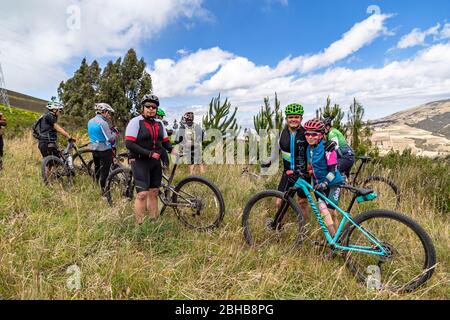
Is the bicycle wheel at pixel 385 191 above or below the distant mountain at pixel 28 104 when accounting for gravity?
below

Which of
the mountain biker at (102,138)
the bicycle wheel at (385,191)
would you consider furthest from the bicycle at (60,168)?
the bicycle wheel at (385,191)

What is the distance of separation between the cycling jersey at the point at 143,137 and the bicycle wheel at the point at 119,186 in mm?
1057

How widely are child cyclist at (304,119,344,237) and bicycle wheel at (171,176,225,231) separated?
1365mm

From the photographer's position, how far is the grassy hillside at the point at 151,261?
2570 millimetres

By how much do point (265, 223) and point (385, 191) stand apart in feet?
10.4

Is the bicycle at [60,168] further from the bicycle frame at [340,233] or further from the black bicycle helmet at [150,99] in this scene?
the bicycle frame at [340,233]

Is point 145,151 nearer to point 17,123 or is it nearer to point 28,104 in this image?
point 17,123

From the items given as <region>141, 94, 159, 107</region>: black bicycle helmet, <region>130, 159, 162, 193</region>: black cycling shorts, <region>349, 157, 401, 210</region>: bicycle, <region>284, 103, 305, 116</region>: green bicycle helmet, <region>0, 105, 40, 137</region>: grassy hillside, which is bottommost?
<region>349, 157, 401, 210</region>: bicycle

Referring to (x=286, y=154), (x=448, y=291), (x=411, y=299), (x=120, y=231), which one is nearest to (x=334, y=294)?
(x=411, y=299)

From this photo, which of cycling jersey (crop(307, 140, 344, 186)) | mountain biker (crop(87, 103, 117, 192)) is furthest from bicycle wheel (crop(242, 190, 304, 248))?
mountain biker (crop(87, 103, 117, 192))

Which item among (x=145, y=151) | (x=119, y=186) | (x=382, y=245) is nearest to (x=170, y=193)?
(x=145, y=151)

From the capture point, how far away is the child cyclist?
3.31 meters

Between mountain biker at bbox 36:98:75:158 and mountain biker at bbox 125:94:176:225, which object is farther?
mountain biker at bbox 36:98:75:158

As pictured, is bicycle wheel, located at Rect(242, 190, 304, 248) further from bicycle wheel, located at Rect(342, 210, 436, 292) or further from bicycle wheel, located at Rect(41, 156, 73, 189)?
bicycle wheel, located at Rect(41, 156, 73, 189)
